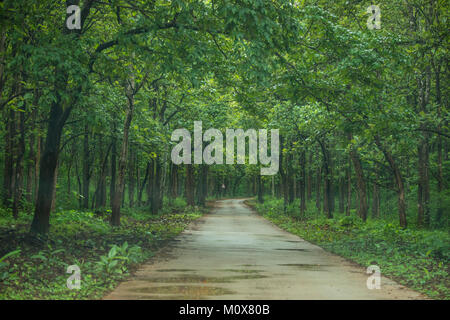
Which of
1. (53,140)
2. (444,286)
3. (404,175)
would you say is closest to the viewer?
(444,286)

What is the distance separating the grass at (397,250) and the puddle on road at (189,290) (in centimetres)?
379

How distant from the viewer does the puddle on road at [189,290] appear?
774 cm

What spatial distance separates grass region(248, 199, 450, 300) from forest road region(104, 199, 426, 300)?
0.50m

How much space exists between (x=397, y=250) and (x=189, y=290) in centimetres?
809

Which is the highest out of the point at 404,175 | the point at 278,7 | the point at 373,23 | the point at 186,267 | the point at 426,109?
the point at 373,23

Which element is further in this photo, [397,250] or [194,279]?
[397,250]

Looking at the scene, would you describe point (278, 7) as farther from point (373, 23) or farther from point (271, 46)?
point (373, 23)

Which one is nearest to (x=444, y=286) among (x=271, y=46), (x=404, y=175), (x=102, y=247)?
(x=271, y=46)

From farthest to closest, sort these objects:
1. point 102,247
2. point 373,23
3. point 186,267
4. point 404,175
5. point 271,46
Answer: point 404,175
point 373,23
point 102,247
point 271,46
point 186,267

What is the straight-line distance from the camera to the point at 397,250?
44.9 ft

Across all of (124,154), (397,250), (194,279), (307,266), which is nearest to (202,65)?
(307,266)

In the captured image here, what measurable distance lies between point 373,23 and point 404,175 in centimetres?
1702

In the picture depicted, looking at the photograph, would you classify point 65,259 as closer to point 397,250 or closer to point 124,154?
point 124,154
